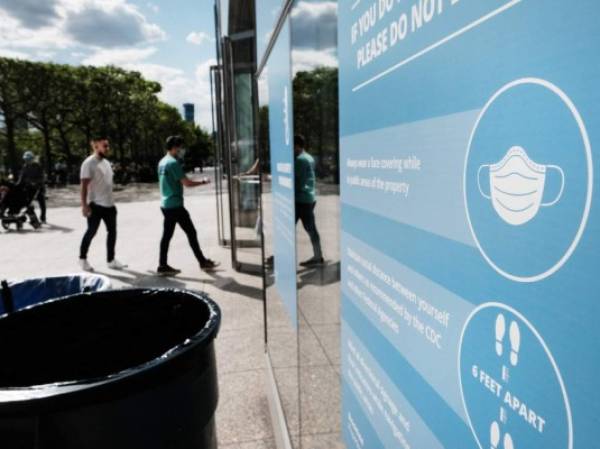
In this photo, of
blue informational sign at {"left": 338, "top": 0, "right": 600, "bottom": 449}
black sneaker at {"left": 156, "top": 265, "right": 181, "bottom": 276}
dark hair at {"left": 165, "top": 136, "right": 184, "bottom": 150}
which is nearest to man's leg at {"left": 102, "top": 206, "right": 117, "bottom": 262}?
black sneaker at {"left": 156, "top": 265, "right": 181, "bottom": 276}

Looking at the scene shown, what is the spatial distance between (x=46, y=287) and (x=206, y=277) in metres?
3.78

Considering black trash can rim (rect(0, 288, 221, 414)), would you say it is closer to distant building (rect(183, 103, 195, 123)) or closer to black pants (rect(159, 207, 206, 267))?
black pants (rect(159, 207, 206, 267))

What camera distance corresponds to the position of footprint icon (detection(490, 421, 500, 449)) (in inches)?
25.3

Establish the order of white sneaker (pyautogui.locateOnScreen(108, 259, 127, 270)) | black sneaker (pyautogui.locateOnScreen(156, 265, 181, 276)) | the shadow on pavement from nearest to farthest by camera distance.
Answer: the shadow on pavement
black sneaker (pyautogui.locateOnScreen(156, 265, 181, 276))
white sneaker (pyautogui.locateOnScreen(108, 259, 127, 270))

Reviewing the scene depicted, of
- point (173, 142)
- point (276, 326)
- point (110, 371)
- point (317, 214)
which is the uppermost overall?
point (173, 142)

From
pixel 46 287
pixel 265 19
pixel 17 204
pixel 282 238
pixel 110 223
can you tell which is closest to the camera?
pixel 282 238

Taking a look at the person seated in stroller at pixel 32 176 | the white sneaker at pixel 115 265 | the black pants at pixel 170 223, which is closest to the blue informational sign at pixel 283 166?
the black pants at pixel 170 223

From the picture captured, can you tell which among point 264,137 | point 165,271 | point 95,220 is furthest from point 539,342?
point 95,220

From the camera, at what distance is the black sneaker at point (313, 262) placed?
180 centimetres

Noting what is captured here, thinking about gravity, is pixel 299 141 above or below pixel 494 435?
above

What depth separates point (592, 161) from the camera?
464 millimetres

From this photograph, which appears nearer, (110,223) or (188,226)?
(188,226)

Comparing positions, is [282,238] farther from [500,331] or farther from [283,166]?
[500,331]

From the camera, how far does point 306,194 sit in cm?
194
